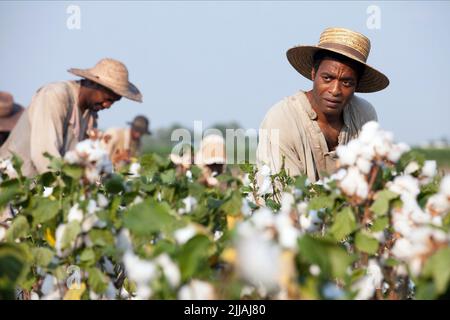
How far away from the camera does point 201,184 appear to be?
7.38 ft

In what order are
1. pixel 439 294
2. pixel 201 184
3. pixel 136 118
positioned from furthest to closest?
pixel 136 118 < pixel 201 184 < pixel 439 294

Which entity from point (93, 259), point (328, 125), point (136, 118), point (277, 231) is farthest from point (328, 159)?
point (136, 118)

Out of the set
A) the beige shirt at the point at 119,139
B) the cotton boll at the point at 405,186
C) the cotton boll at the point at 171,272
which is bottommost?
the beige shirt at the point at 119,139

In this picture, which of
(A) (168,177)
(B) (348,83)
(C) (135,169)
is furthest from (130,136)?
(A) (168,177)

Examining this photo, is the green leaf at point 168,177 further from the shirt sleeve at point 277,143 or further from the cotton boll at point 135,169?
the shirt sleeve at point 277,143

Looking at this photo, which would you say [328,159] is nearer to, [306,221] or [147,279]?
[306,221]

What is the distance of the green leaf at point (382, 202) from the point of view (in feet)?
6.39

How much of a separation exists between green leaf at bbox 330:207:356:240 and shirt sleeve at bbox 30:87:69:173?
269 centimetres

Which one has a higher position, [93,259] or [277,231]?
[277,231]

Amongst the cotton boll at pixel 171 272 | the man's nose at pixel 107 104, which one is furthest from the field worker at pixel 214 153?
the cotton boll at pixel 171 272

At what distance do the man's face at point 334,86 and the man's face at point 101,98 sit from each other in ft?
5.16

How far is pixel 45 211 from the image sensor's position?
206cm

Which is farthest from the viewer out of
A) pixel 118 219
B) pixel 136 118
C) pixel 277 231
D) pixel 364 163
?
pixel 136 118

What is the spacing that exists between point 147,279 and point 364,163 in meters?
0.69
